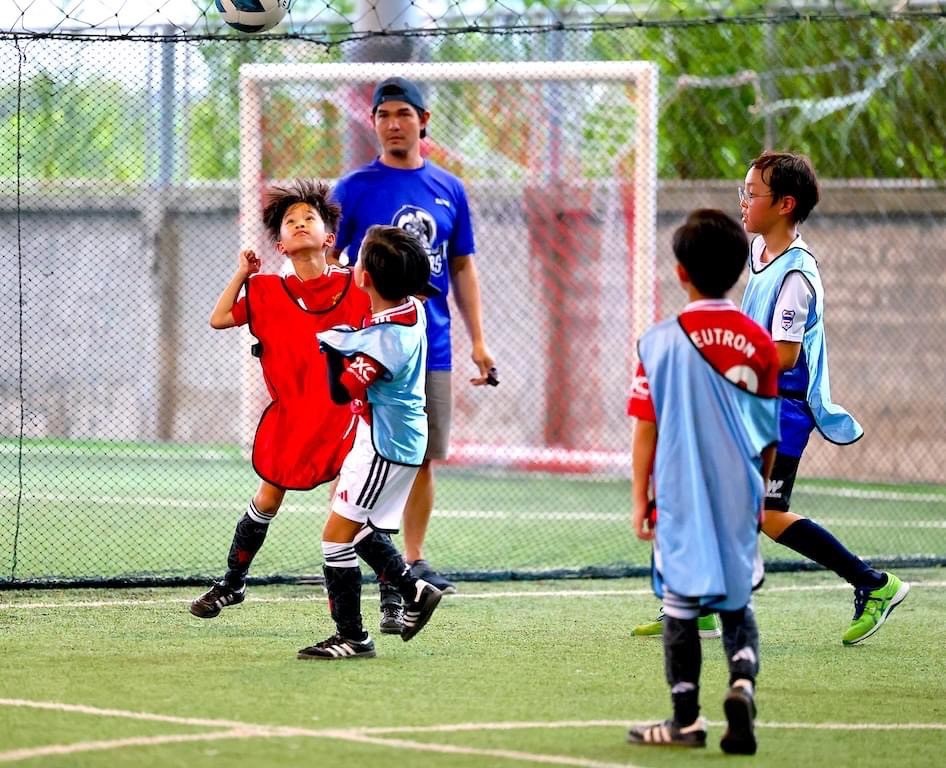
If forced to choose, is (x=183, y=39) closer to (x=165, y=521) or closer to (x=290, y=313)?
(x=290, y=313)

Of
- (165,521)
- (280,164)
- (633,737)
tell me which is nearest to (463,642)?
(633,737)

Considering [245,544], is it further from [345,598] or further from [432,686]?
[432,686]

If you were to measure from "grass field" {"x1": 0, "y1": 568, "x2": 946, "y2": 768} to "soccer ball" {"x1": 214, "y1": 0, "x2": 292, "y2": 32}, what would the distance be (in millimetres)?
2472

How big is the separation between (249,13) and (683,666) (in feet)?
13.2

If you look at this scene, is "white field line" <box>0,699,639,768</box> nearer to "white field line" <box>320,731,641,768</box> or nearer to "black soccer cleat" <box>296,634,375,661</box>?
"white field line" <box>320,731,641,768</box>

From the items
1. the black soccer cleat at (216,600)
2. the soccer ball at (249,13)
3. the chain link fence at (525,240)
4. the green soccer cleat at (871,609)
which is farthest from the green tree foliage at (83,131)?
the green soccer cleat at (871,609)

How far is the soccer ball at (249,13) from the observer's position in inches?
300

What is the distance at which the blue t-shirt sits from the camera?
7.65 meters

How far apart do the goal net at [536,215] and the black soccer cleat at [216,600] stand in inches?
250

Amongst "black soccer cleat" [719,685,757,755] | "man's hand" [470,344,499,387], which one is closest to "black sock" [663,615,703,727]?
"black soccer cleat" [719,685,757,755]

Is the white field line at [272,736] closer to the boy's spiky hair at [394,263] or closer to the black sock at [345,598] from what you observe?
the black sock at [345,598]

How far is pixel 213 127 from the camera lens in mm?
13867

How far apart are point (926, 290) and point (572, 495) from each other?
3387 millimetres

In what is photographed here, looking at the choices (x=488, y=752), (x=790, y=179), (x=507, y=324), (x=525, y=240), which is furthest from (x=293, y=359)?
(x=507, y=324)
